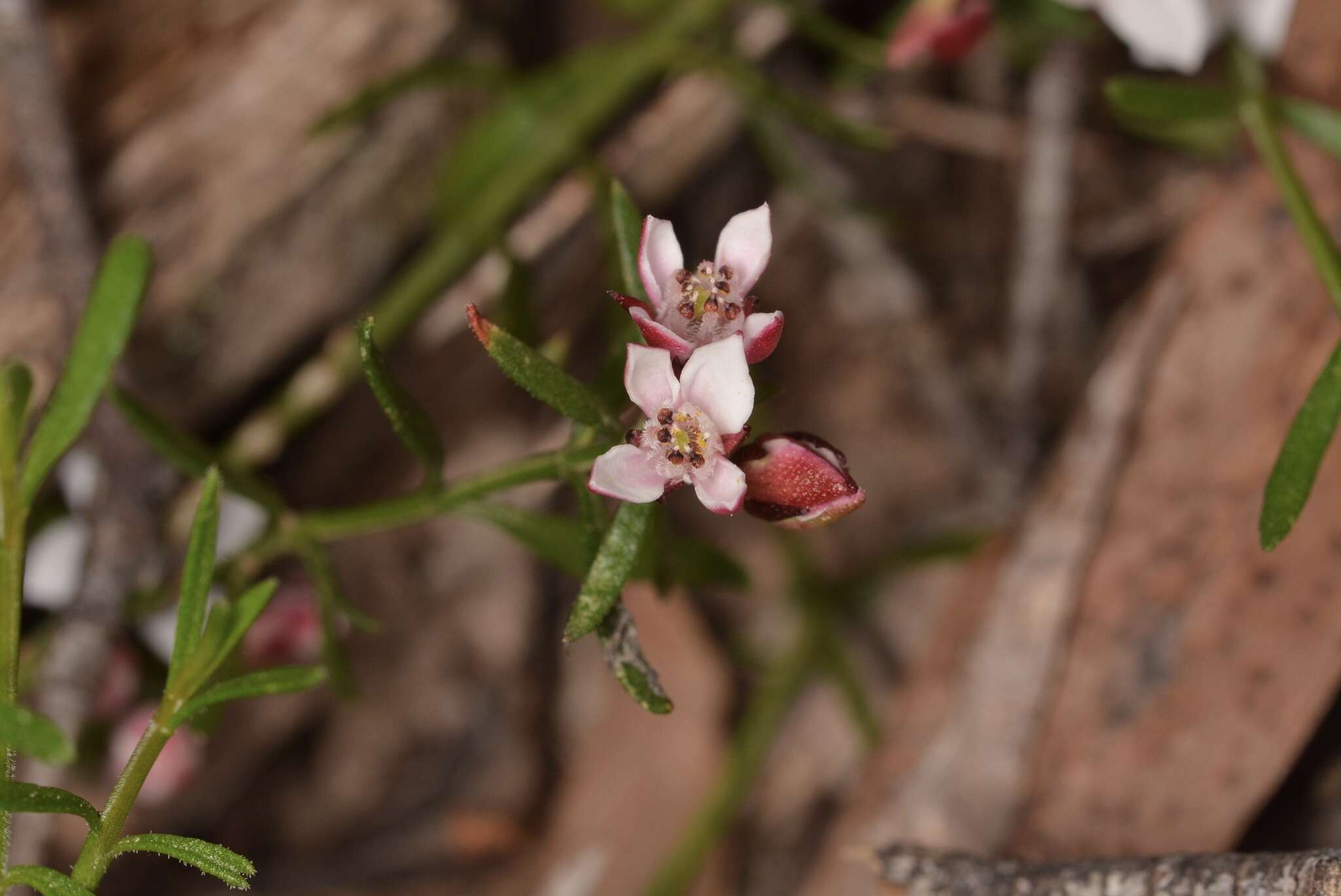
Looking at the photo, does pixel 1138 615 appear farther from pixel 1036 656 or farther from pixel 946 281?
pixel 946 281

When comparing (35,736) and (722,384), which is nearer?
(35,736)

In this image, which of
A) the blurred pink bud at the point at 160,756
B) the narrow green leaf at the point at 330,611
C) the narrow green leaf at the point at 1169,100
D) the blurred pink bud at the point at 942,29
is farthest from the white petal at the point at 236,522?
the narrow green leaf at the point at 1169,100

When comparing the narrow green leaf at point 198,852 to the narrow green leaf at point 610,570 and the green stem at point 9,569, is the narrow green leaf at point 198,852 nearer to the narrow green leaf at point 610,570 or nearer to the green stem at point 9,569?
the green stem at point 9,569

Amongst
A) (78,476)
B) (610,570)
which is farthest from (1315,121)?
(78,476)

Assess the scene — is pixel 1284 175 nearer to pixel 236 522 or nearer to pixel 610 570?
pixel 610 570

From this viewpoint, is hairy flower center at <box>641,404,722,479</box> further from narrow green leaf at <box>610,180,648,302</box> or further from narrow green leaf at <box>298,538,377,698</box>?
narrow green leaf at <box>298,538,377,698</box>

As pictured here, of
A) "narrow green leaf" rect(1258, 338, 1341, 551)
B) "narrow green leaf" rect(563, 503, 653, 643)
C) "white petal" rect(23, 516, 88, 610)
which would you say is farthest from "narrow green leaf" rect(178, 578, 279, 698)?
"narrow green leaf" rect(1258, 338, 1341, 551)
